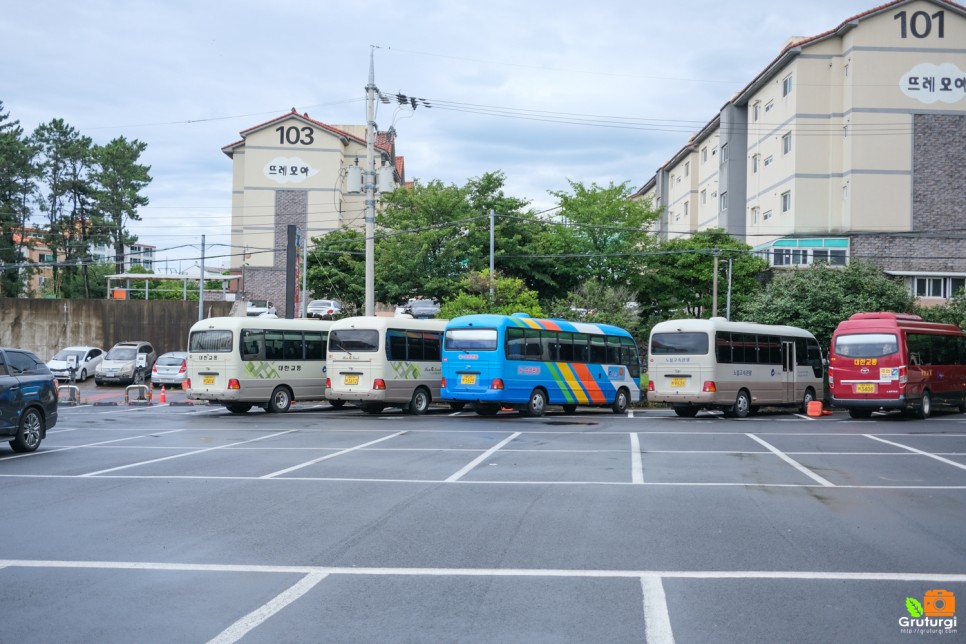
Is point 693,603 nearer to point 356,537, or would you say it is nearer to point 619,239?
point 356,537

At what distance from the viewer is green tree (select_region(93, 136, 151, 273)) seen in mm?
66062

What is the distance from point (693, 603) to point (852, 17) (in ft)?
151

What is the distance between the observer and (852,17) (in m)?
45.5

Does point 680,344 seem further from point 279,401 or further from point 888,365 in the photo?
point 279,401

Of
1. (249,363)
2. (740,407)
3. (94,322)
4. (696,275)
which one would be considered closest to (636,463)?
(740,407)

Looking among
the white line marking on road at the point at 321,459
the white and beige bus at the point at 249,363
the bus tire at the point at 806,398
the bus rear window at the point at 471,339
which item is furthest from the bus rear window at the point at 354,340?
the bus tire at the point at 806,398

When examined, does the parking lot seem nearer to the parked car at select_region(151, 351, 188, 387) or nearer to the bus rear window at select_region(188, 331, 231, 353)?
the bus rear window at select_region(188, 331, 231, 353)

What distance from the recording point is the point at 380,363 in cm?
2664

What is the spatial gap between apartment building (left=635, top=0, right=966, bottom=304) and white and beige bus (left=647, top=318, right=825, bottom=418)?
56.7 feet

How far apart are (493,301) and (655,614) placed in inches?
1286

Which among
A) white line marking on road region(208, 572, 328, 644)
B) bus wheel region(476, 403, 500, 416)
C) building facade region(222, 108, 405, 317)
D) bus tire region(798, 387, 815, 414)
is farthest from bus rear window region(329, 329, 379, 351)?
building facade region(222, 108, 405, 317)

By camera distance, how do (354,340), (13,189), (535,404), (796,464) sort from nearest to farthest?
(796,464), (535,404), (354,340), (13,189)

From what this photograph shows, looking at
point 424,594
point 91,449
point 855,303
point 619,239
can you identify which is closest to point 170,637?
point 424,594

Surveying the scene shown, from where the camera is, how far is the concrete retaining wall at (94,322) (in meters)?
49.5
